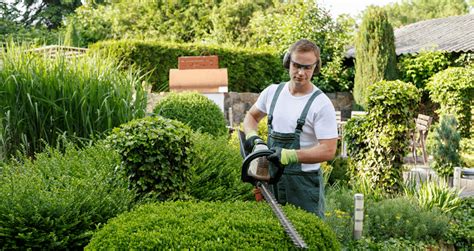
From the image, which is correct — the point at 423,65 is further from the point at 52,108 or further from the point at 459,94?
the point at 52,108

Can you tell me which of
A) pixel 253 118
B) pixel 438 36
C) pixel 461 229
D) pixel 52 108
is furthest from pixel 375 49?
pixel 253 118

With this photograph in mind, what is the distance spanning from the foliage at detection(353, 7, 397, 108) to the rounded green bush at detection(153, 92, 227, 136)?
332 inches

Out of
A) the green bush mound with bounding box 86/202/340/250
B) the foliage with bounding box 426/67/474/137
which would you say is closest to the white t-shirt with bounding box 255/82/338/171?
the green bush mound with bounding box 86/202/340/250

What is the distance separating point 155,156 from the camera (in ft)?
12.7

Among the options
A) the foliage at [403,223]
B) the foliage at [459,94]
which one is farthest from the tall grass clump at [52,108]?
the foliage at [459,94]

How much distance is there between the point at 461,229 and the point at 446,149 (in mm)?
2622

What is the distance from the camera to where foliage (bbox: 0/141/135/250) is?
3338 millimetres

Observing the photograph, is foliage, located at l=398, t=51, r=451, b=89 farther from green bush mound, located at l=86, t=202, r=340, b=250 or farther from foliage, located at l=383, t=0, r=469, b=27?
foliage, located at l=383, t=0, r=469, b=27

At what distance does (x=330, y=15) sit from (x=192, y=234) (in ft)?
52.4

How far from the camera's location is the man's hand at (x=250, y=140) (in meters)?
3.41

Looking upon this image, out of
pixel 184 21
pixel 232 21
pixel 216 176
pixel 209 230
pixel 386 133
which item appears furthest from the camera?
pixel 184 21

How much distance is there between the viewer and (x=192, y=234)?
108 inches

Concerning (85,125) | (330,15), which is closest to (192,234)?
(85,125)

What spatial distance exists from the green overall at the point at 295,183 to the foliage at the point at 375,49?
12659 mm
